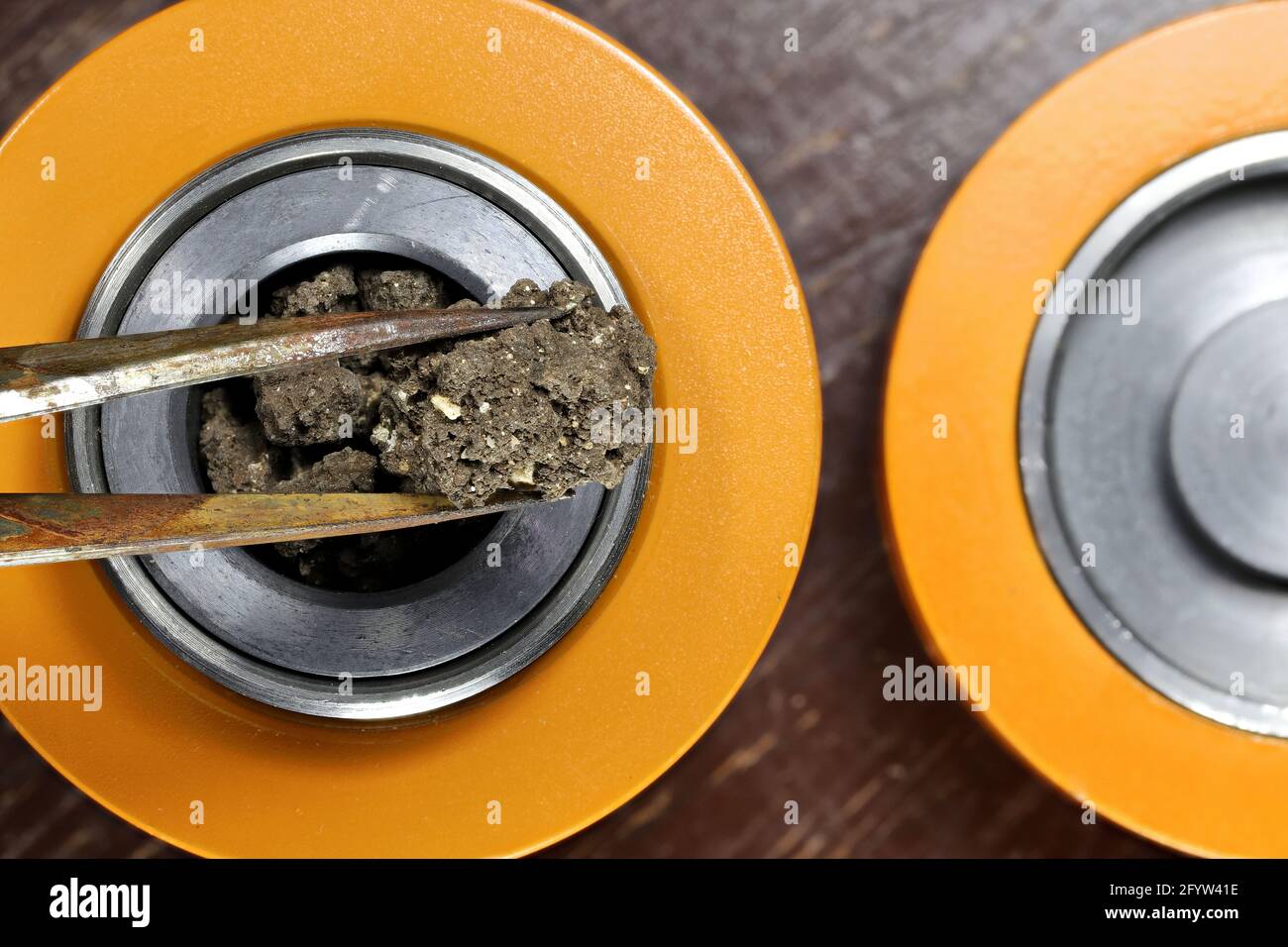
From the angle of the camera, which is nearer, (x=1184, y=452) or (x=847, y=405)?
(x=1184, y=452)

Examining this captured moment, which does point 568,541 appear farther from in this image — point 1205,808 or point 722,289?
point 1205,808

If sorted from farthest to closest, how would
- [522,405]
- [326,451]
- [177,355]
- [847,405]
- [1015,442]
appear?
[847,405], [1015,442], [326,451], [522,405], [177,355]

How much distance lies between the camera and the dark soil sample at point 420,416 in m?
0.79

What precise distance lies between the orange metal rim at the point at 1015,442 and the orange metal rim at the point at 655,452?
0.18 metres

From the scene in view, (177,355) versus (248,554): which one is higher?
(177,355)

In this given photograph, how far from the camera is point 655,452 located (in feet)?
3.12

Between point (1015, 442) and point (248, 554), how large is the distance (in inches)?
30.8

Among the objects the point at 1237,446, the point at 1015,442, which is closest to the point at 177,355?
the point at 1015,442

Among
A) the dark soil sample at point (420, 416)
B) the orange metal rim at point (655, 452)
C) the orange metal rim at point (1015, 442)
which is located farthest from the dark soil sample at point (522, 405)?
the orange metal rim at point (1015, 442)

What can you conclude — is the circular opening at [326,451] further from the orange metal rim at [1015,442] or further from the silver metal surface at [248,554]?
the orange metal rim at [1015,442]

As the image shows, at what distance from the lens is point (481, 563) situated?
891 millimetres

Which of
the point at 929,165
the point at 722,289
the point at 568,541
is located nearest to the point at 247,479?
the point at 568,541

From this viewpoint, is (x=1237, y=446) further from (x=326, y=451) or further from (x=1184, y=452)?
(x=326, y=451)

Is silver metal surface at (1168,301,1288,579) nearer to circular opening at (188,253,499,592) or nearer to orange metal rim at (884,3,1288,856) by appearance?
orange metal rim at (884,3,1288,856)
